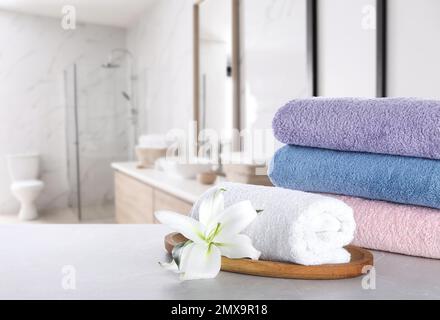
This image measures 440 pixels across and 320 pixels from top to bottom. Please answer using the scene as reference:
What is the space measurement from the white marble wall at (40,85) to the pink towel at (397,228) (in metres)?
4.92

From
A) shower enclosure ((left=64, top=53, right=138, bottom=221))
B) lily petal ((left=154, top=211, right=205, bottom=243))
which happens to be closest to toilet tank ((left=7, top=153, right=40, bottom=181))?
shower enclosure ((left=64, top=53, right=138, bottom=221))

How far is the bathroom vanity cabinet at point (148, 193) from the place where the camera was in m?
2.24

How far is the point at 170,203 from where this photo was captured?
2.38 metres

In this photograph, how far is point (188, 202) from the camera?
213cm

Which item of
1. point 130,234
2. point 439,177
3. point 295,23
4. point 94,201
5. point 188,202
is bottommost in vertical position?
point 94,201

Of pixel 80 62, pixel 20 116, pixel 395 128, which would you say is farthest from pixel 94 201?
pixel 395 128

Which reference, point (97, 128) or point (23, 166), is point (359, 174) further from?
point (23, 166)

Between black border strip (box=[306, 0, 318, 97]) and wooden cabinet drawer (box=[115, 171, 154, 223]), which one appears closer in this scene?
black border strip (box=[306, 0, 318, 97])

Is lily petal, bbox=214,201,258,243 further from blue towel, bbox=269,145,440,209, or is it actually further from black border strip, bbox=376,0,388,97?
black border strip, bbox=376,0,388,97

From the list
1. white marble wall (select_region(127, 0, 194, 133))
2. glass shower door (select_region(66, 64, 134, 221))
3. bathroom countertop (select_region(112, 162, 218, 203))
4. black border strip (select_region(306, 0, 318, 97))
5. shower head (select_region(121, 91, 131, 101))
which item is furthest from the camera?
shower head (select_region(121, 91, 131, 101))

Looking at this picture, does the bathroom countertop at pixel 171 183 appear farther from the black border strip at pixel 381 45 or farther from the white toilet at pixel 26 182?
the white toilet at pixel 26 182

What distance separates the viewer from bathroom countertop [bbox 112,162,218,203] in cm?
216

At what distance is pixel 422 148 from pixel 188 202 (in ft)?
5.05
